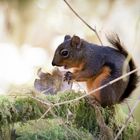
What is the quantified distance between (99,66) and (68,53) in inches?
8.5

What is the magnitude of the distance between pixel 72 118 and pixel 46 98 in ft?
0.41

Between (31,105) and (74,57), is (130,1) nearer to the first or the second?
(74,57)

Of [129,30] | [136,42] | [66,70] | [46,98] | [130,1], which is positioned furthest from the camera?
[130,1]

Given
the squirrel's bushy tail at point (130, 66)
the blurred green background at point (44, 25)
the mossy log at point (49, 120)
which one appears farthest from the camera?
the blurred green background at point (44, 25)

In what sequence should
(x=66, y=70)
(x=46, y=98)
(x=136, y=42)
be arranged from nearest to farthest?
(x=136, y=42) → (x=46, y=98) → (x=66, y=70)

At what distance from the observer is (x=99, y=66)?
2.81 metres

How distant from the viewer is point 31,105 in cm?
230

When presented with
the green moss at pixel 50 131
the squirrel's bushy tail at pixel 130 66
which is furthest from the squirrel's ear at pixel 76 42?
the green moss at pixel 50 131

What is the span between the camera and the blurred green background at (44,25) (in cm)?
476

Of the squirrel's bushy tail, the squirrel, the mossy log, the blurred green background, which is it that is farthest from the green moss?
the blurred green background

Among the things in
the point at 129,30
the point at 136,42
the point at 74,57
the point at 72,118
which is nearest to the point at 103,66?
the point at 74,57

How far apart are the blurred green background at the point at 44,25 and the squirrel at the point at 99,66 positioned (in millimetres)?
1357

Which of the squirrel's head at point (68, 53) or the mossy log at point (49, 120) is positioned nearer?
the mossy log at point (49, 120)

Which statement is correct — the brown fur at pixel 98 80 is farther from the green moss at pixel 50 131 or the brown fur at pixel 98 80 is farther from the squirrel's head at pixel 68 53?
the green moss at pixel 50 131
